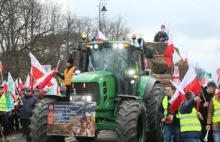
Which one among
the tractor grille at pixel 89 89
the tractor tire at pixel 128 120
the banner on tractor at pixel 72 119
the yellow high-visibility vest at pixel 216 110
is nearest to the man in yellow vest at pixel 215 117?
the yellow high-visibility vest at pixel 216 110

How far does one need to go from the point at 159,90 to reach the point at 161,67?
3733 millimetres

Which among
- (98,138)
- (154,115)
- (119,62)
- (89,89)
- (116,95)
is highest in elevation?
(119,62)

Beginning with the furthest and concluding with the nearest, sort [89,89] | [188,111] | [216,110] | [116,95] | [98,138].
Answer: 1. [98,138]
2. [116,95]
3. [89,89]
4. [216,110]
5. [188,111]

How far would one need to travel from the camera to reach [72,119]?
9.58 meters

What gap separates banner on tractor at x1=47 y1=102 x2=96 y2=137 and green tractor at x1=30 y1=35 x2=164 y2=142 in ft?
0.74

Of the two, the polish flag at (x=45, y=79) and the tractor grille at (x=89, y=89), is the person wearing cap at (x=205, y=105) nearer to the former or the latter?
the tractor grille at (x=89, y=89)

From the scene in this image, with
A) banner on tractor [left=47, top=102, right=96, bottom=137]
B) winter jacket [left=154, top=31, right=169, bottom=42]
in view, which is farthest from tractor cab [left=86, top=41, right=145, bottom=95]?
winter jacket [left=154, top=31, right=169, bottom=42]

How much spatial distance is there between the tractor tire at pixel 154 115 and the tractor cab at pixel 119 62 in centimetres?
64

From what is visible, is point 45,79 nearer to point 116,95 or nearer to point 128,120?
point 116,95

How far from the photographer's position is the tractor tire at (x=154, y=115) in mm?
11219

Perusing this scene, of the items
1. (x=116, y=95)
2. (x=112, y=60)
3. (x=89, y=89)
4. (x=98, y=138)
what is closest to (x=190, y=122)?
(x=116, y=95)

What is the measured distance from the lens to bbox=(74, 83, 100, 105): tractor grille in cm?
1009

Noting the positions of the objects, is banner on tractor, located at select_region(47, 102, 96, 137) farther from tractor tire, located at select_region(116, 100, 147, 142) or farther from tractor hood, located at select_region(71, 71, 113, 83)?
tractor hood, located at select_region(71, 71, 113, 83)

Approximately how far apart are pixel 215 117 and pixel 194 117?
0.78 meters
